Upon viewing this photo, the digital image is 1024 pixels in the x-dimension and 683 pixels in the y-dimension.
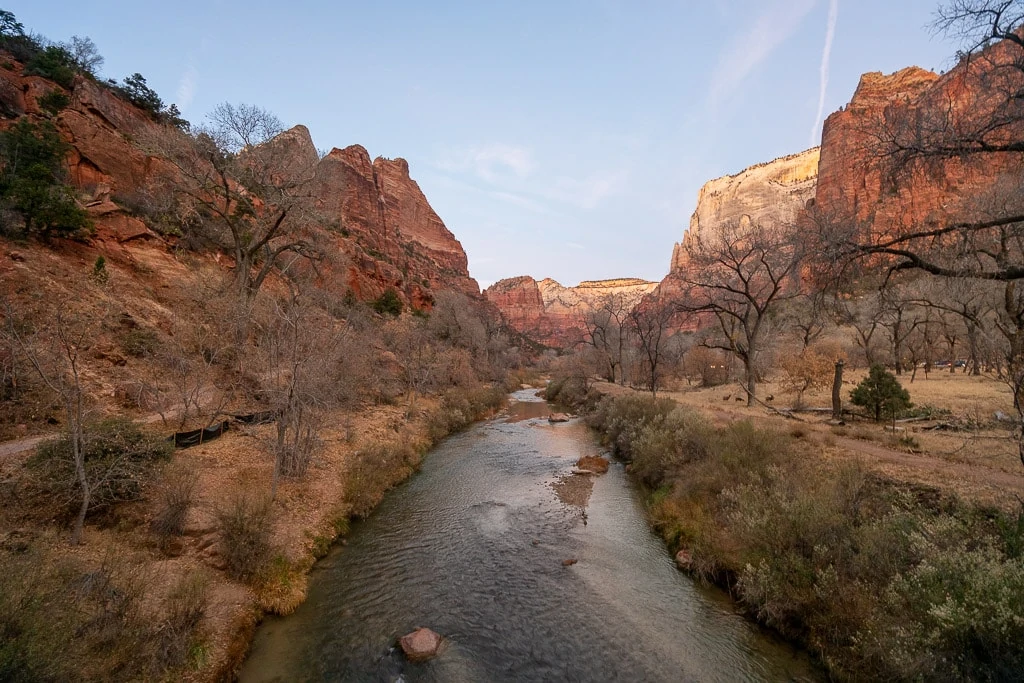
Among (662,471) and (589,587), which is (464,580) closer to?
(589,587)

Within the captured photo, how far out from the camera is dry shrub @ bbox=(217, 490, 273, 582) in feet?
25.1

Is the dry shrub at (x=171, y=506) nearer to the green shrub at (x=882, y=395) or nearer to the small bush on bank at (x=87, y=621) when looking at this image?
the small bush on bank at (x=87, y=621)

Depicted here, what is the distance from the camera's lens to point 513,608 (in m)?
7.68

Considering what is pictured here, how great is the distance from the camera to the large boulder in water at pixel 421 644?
6363 millimetres

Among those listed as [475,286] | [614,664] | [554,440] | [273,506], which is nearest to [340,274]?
[554,440]

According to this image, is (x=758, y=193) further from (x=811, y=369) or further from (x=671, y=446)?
(x=671, y=446)

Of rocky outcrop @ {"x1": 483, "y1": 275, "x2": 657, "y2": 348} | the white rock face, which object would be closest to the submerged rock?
rocky outcrop @ {"x1": 483, "y1": 275, "x2": 657, "y2": 348}

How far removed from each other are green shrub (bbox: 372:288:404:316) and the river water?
101ft

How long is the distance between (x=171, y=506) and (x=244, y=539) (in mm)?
1439

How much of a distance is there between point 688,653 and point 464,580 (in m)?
4.23

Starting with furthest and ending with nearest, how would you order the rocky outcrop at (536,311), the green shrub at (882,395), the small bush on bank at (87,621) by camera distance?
the rocky outcrop at (536,311), the green shrub at (882,395), the small bush on bank at (87,621)

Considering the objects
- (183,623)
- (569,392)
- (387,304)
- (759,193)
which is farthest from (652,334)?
(759,193)

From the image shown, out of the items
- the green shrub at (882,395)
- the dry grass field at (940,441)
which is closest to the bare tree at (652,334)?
the dry grass field at (940,441)

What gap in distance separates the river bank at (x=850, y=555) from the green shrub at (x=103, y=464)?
433 inches
